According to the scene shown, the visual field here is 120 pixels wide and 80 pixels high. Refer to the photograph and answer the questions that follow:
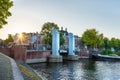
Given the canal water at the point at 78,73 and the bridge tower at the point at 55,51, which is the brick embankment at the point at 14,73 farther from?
the bridge tower at the point at 55,51

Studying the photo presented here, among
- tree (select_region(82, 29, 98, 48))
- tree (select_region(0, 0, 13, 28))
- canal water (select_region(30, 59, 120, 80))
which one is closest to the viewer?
tree (select_region(0, 0, 13, 28))

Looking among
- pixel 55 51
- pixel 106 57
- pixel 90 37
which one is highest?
pixel 90 37

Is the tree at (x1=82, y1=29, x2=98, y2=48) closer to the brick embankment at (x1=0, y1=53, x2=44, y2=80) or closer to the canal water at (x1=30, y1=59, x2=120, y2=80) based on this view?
the canal water at (x1=30, y1=59, x2=120, y2=80)

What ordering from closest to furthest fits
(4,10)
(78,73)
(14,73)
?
1. (14,73)
2. (4,10)
3. (78,73)

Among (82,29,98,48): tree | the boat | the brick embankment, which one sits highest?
(82,29,98,48): tree

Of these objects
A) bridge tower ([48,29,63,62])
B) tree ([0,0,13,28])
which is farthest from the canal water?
bridge tower ([48,29,63,62])

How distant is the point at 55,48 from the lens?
3322 inches

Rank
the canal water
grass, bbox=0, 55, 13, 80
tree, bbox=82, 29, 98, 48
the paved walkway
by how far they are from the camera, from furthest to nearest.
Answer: tree, bbox=82, 29, 98, 48
the canal water
the paved walkway
grass, bbox=0, 55, 13, 80

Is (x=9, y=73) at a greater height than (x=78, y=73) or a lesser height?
greater

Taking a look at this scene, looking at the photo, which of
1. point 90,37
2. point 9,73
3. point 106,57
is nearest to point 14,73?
point 9,73

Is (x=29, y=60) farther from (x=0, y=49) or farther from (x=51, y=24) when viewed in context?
(x=51, y=24)

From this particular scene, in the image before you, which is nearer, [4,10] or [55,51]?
[4,10]

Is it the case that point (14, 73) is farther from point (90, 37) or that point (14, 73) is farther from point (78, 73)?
point (90, 37)

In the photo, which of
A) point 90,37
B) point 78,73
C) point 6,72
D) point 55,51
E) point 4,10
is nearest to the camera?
point 6,72
